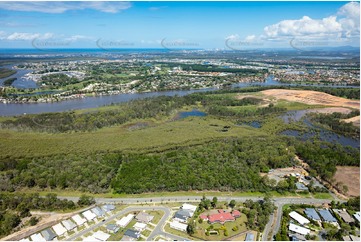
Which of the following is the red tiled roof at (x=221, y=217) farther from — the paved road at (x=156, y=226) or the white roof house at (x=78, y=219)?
the white roof house at (x=78, y=219)

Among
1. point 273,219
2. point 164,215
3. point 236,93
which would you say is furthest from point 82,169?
point 236,93

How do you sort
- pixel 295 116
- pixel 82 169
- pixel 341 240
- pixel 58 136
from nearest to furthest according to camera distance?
pixel 341 240
pixel 82 169
pixel 58 136
pixel 295 116

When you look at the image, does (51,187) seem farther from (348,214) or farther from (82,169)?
(348,214)

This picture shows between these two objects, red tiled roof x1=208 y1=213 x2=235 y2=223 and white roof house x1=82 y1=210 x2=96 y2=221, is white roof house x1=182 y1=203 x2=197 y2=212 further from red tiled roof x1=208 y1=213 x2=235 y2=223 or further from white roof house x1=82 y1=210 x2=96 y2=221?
white roof house x1=82 y1=210 x2=96 y2=221

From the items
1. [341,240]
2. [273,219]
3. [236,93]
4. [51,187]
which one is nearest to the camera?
[341,240]

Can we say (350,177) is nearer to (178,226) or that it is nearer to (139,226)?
(178,226)

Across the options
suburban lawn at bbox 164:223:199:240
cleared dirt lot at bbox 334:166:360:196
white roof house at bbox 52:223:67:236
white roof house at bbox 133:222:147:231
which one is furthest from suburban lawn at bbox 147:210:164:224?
cleared dirt lot at bbox 334:166:360:196
